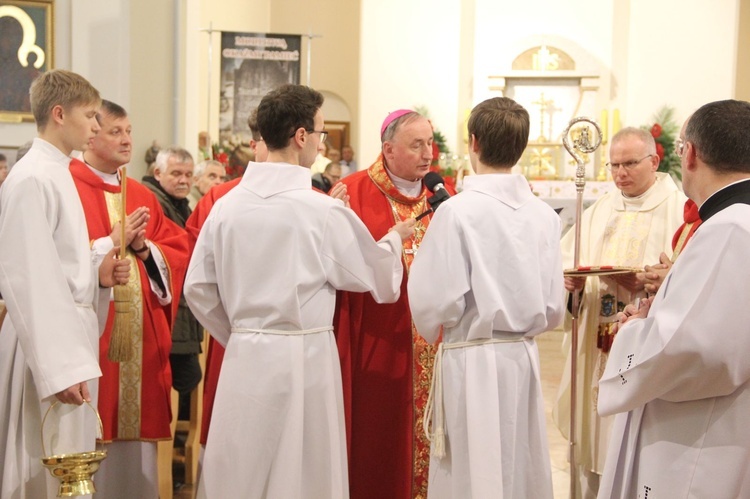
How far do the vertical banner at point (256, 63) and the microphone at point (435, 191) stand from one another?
6058 mm

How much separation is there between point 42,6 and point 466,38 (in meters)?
8.30

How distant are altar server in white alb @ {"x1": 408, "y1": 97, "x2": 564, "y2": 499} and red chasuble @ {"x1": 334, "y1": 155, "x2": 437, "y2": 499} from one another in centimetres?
88

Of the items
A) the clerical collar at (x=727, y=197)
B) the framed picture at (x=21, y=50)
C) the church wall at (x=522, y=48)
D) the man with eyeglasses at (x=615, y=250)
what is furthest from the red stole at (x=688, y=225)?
the church wall at (x=522, y=48)

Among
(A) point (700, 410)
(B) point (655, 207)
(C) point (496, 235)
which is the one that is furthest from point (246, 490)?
(B) point (655, 207)

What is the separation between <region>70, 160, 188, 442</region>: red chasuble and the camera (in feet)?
14.3

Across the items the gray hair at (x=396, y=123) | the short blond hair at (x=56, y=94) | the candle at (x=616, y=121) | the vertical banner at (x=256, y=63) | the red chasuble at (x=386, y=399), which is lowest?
the red chasuble at (x=386, y=399)

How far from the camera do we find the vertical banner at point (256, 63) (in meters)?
9.91

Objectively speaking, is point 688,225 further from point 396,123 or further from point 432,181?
point 396,123

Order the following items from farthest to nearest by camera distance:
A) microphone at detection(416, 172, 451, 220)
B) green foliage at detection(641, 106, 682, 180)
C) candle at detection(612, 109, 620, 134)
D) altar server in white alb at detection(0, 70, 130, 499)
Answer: candle at detection(612, 109, 620, 134), green foliage at detection(641, 106, 682, 180), microphone at detection(416, 172, 451, 220), altar server in white alb at detection(0, 70, 130, 499)

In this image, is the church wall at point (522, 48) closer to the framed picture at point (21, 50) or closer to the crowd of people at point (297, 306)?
the framed picture at point (21, 50)

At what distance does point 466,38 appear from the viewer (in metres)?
14.2

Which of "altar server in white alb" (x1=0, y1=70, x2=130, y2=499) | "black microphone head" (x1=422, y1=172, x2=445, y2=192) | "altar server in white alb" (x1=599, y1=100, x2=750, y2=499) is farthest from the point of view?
"black microphone head" (x1=422, y1=172, x2=445, y2=192)

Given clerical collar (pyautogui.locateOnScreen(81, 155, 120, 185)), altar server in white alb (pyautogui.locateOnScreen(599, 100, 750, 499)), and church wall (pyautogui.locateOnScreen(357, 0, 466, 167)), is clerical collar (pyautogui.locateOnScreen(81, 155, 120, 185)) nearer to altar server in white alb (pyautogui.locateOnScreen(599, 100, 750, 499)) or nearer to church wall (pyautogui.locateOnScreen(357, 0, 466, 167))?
altar server in white alb (pyautogui.locateOnScreen(599, 100, 750, 499))

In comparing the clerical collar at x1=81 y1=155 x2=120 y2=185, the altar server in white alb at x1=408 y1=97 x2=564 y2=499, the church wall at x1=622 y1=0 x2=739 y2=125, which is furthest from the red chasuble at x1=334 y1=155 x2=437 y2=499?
the church wall at x1=622 y1=0 x2=739 y2=125
